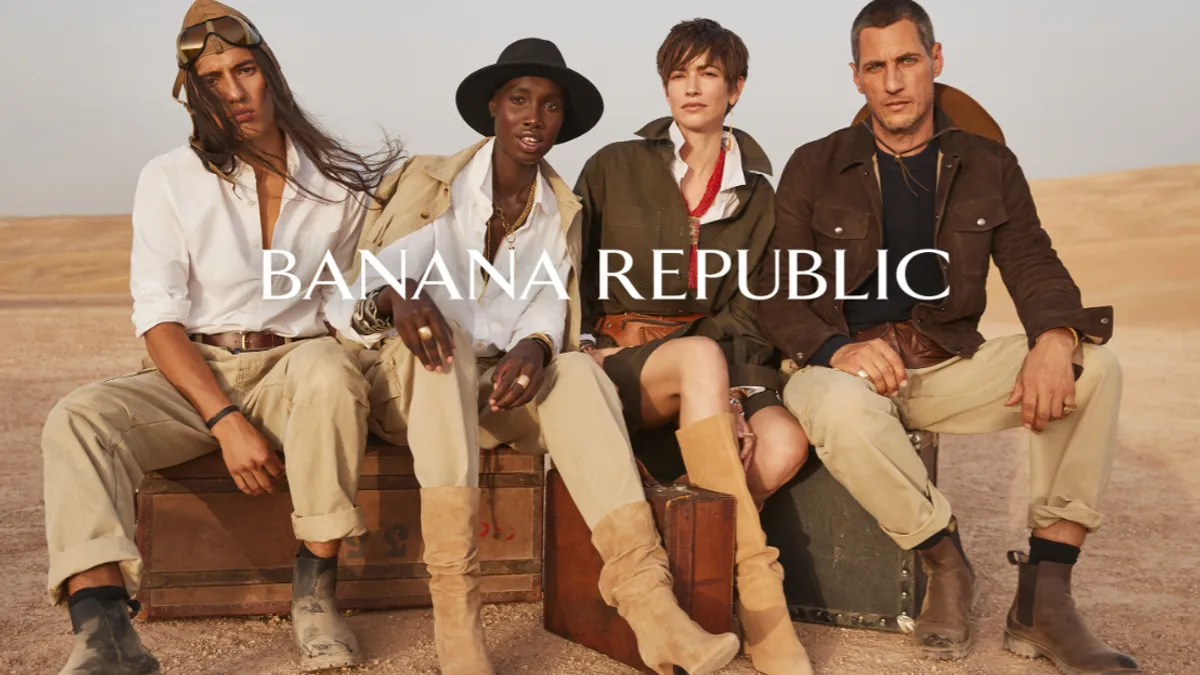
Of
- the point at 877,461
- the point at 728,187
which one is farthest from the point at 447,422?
the point at 728,187

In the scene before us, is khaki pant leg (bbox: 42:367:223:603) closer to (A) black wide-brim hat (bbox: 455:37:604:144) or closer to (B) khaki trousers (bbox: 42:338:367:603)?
(B) khaki trousers (bbox: 42:338:367:603)

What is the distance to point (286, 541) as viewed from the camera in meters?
4.05

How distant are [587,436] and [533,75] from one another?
4.74 ft

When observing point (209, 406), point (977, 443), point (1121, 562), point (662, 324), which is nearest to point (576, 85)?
point (662, 324)

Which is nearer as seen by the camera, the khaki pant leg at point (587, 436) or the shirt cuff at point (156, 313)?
the khaki pant leg at point (587, 436)

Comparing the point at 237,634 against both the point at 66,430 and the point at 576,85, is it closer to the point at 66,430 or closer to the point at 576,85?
the point at 66,430

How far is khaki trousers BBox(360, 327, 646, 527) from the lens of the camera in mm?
3461

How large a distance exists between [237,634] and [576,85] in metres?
2.19

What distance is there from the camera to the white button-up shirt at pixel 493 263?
4016mm

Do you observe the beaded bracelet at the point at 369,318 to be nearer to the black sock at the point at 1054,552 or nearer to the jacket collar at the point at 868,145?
the jacket collar at the point at 868,145

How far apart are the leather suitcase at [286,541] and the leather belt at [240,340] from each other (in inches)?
14.5

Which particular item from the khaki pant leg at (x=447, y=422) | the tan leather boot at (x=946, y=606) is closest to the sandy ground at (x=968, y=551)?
the tan leather boot at (x=946, y=606)

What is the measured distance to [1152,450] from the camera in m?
7.82

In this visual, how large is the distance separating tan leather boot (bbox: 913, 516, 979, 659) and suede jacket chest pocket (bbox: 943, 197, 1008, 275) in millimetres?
993
